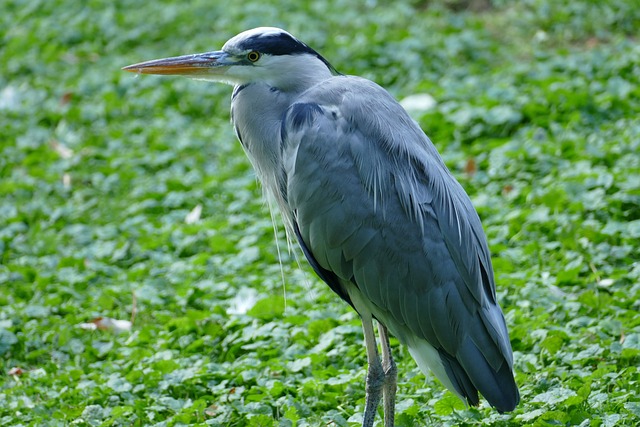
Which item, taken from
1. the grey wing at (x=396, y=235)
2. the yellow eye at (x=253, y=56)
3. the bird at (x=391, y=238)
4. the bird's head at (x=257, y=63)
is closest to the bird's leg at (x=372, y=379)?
the bird at (x=391, y=238)

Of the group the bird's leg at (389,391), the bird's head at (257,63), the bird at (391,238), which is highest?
the bird's head at (257,63)

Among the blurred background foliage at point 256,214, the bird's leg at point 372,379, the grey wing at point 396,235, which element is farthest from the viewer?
the blurred background foliage at point 256,214

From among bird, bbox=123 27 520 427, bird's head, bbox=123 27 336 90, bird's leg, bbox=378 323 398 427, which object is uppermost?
bird's head, bbox=123 27 336 90

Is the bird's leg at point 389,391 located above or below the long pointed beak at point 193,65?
below

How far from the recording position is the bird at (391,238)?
374cm

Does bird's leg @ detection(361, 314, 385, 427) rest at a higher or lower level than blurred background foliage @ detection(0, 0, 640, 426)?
lower

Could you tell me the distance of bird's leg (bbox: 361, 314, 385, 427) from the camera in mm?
3893

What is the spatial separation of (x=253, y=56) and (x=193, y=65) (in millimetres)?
270

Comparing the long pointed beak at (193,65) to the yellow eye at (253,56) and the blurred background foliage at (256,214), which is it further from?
the blurred background foliage at (256,214)

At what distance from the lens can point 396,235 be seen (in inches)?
148

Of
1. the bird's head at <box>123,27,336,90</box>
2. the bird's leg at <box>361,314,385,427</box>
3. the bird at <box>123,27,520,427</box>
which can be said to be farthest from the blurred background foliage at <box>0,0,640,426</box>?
the bird's head at <box>123,27,336,90</box>

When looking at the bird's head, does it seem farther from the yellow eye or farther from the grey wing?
the grey wing

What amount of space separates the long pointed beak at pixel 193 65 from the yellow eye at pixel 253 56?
9 centimetres

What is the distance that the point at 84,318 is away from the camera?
517cm
